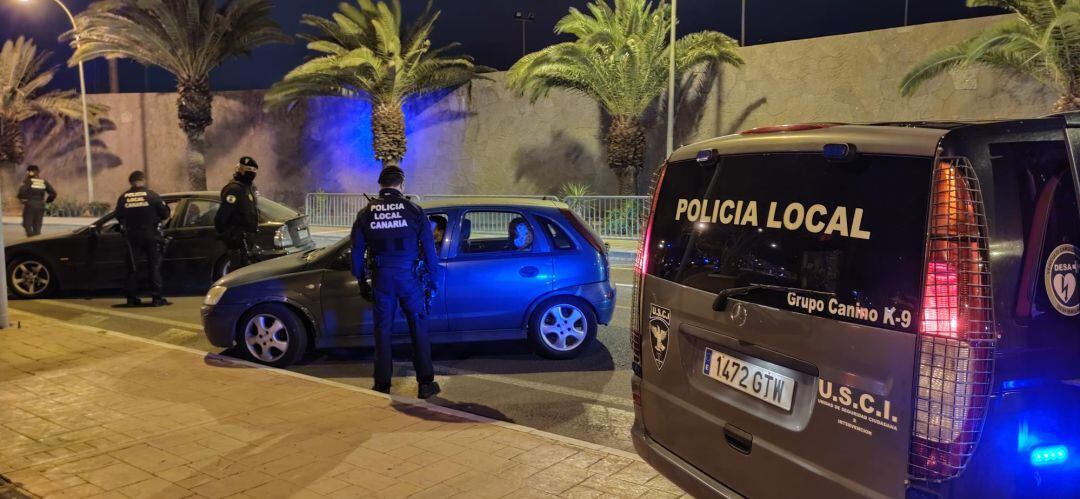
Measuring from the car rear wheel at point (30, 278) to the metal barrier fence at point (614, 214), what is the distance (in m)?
9.72

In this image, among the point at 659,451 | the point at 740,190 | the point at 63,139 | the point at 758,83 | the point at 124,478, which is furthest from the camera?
the point at 63,139

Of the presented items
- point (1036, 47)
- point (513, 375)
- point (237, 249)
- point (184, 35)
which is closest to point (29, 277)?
point (237, 249)

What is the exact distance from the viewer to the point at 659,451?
353 cm

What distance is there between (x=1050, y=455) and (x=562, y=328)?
16.3 ft

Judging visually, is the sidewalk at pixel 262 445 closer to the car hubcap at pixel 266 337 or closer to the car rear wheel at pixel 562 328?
the car hubcap at pixel 266 337

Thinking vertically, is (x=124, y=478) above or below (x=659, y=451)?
below

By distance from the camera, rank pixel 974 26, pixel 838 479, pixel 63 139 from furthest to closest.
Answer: pixel 63 139
pixel 974 26
pixel 838 479

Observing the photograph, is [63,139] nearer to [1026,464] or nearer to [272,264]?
[272,264]

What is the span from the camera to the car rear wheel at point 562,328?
7.02 meters

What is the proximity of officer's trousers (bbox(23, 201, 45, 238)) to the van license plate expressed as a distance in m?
16.7

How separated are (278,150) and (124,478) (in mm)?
23980

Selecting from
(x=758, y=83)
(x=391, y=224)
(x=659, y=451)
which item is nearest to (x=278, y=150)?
(x=758, y=83)

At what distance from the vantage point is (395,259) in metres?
5.58

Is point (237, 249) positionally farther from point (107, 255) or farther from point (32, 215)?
point (32, 215)
